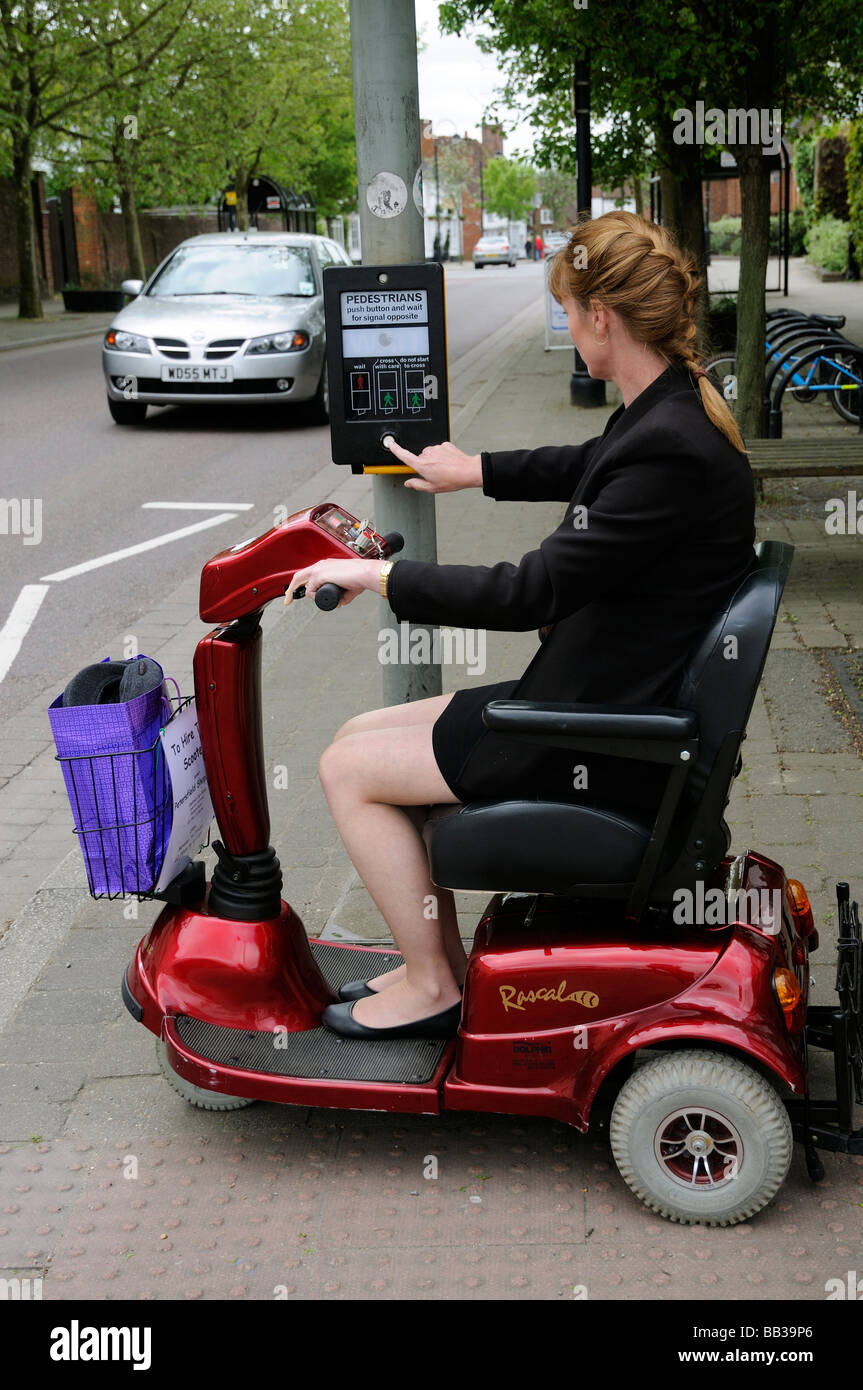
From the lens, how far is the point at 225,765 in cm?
297

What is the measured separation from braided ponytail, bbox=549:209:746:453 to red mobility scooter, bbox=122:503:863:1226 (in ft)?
1.36

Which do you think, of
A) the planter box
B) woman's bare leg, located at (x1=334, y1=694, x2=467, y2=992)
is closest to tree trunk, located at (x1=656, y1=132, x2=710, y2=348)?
woman's bare leg, located at (x1=334, y1=694, x2=467, y2=992)

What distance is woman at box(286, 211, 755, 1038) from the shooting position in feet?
8.29

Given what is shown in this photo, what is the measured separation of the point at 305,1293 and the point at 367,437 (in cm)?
179

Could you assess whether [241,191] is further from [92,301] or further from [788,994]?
[788,994]

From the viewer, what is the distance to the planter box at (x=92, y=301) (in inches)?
1286

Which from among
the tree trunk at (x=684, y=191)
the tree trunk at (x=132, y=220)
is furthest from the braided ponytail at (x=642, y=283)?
the tree trunk at (x=132, y=220)

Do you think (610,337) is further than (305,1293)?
Yes

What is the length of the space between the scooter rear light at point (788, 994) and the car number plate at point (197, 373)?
11023 mm

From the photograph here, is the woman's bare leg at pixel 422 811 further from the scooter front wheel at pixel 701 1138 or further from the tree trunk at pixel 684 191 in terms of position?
the tree trunk at pixel 684 191

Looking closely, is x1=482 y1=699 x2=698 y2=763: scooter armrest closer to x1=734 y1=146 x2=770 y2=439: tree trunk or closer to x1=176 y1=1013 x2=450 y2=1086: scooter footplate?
x1=176 y1=1013 x2=450 y2=1086: scooter footplate

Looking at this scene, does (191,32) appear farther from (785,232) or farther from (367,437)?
(367,437)

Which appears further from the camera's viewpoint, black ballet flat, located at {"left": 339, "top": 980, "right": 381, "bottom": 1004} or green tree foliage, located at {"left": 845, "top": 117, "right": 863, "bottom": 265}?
green tree foliage, located at {"left": 845, "top": 117, "right": 863, "bottom": 265}
